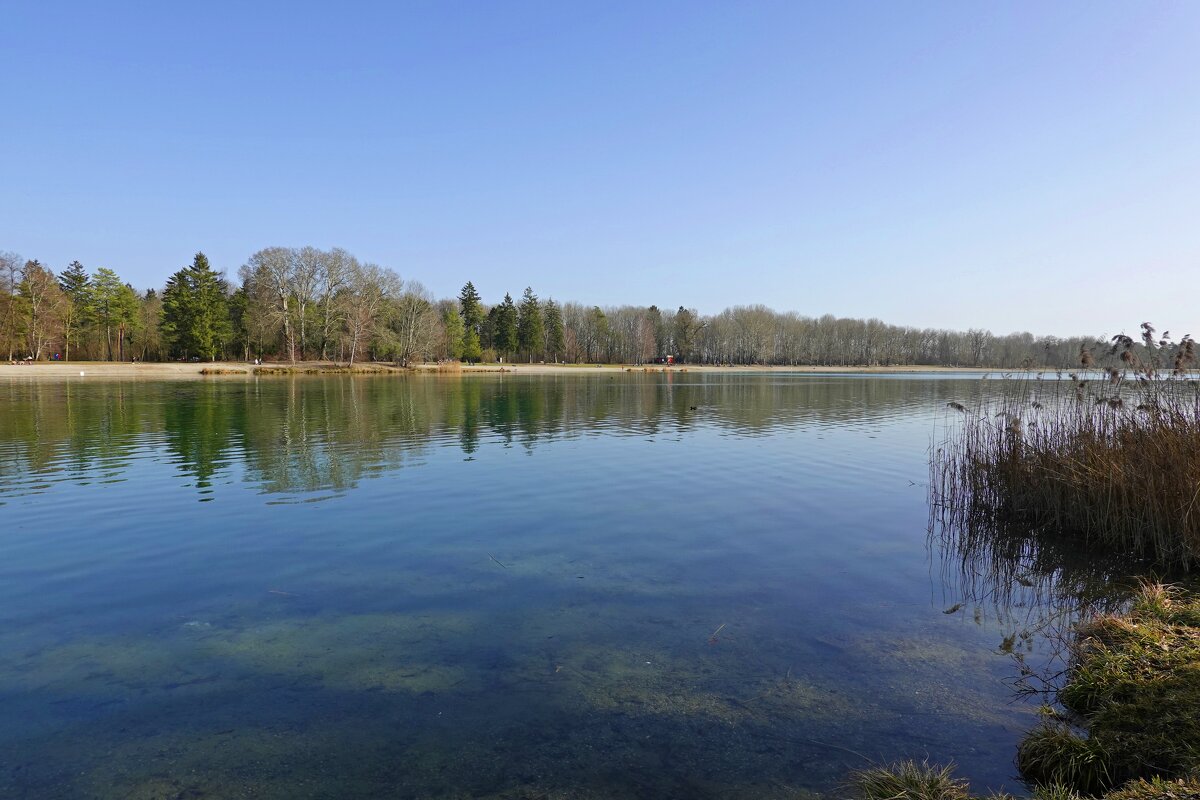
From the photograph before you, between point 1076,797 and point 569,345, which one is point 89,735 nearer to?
point 1076,797

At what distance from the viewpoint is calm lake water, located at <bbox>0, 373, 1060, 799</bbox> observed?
4762 millimetres

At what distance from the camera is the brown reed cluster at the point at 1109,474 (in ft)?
31.2

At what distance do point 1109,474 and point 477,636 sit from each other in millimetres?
10209

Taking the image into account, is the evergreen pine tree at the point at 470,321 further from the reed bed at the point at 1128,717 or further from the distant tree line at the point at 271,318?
the reed bed at the point at 1128,717

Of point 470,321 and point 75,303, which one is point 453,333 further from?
point 75,303

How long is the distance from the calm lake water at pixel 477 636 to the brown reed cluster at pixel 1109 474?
145 centimetres

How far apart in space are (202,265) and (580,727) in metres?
96.6

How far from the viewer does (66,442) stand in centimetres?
2056

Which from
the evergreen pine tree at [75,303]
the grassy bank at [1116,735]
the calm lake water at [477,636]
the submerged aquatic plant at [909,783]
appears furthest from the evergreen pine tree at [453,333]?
the submerged aquatic plant at [909,783]

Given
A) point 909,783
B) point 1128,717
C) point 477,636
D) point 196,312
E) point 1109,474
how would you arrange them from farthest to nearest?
point 196,312, point 1109,474, point 477,636, point 1128,717, point 909,783

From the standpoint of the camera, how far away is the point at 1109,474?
10203 mm

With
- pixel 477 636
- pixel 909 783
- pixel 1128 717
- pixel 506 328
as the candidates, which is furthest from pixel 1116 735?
pixel 506 328

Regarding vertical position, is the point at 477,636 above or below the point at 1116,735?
below

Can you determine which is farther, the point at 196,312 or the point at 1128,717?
the point at 196,312
